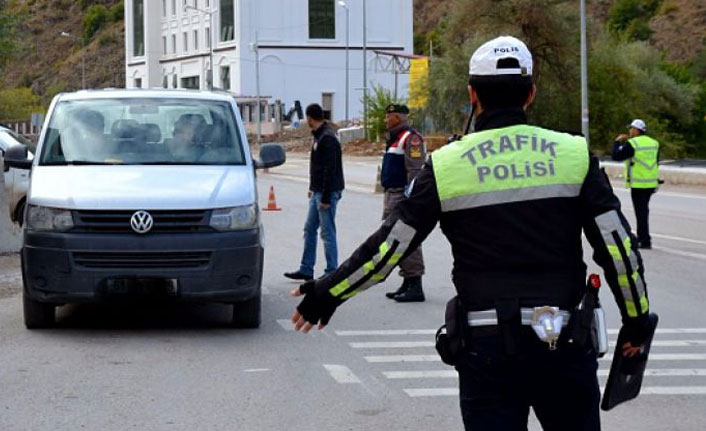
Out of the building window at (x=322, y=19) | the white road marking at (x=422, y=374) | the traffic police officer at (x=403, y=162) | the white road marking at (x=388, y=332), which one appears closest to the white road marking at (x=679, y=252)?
the traffic police officer at (x=403, y=162)

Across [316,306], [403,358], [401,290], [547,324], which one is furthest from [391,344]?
[547,324]

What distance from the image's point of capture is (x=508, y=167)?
174 inches

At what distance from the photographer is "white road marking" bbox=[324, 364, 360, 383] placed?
8.85 meters

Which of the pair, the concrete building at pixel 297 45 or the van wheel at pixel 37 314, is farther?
the concrete building at pixel 297 45

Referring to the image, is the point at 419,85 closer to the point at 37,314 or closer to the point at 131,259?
the point at 37,314

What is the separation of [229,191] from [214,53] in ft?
337

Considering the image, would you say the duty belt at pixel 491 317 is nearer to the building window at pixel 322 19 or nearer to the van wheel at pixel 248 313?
the van wheel at pixel 248 313

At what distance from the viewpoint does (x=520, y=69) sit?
4.52 metres

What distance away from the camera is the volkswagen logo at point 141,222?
10336 mm

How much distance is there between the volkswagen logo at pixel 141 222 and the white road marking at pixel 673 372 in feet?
12.1

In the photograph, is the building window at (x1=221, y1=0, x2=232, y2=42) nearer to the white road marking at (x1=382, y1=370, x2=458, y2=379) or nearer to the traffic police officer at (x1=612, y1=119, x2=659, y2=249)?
the traffic police officer at (x1=612, y1=119, x2=659, y2=249)

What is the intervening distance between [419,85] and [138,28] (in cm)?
6597

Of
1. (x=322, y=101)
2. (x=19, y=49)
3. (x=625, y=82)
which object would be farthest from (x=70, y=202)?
(x=322, y=101)

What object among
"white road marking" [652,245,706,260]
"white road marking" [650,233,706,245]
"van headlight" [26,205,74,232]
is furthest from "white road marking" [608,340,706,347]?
"white road marking" [650,233,706,245]
